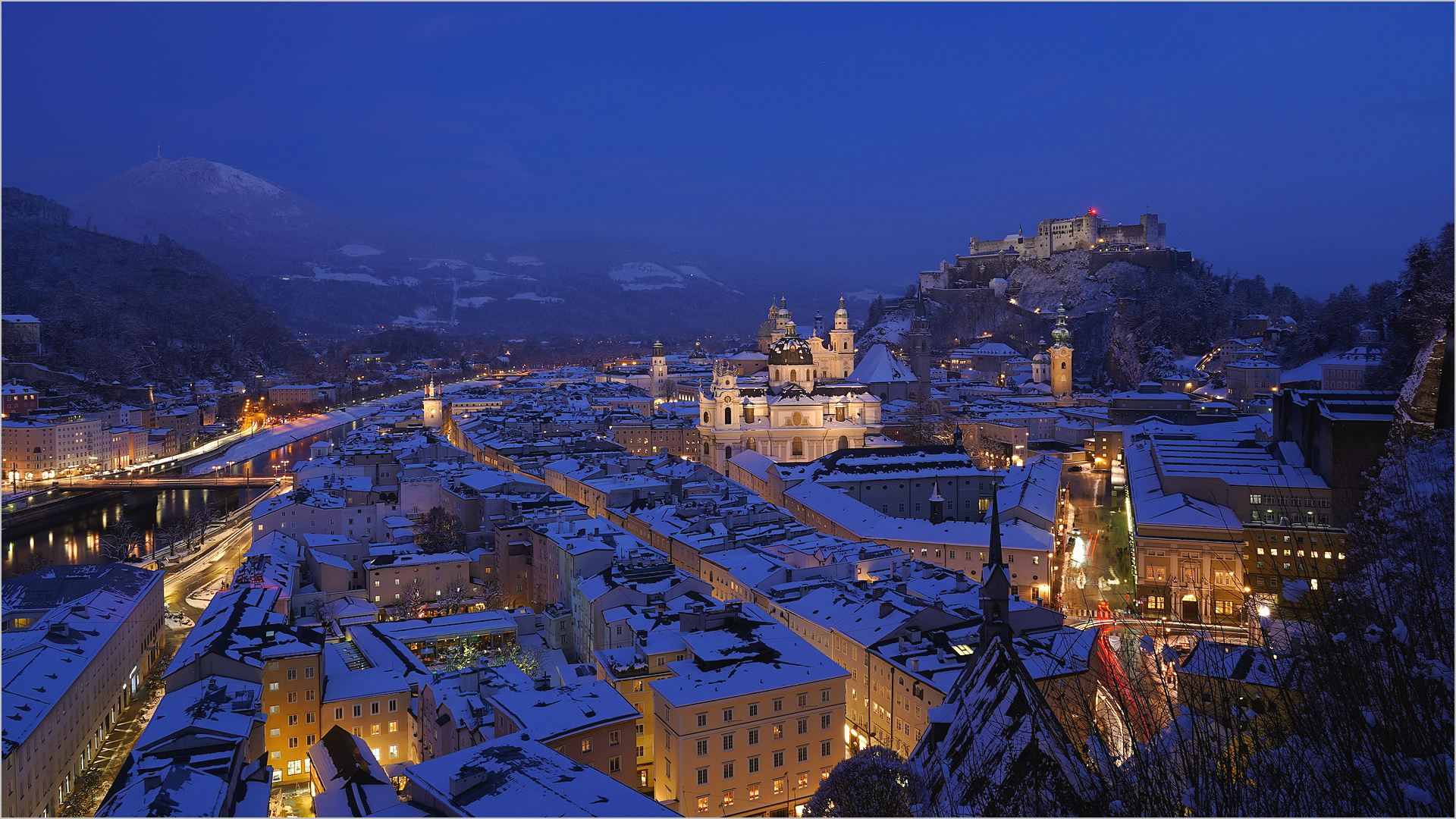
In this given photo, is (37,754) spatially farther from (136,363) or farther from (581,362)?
(581,362)

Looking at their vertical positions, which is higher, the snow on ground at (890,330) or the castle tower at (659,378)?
the snow on ground at (890,330)

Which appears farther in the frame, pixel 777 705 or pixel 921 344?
pixel 921 344

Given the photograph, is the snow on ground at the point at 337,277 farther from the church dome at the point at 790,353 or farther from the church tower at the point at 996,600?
the church tower at the point at 996,600

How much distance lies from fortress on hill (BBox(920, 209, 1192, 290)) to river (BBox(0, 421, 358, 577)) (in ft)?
165

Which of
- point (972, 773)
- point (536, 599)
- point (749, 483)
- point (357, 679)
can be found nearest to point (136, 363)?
point (749, 483)

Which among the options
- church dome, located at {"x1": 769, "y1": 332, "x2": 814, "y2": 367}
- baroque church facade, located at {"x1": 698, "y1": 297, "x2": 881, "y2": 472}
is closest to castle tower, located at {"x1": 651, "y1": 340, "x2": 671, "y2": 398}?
church dome, located at {"x1": 769, "y1": 332, "x2": 814, "y2": 367}

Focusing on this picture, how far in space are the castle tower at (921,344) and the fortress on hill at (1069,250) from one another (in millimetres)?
5788

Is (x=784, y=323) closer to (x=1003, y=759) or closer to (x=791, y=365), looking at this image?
(x=791, y=365)

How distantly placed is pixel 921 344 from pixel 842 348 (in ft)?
40.4

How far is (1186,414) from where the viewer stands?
41312mm

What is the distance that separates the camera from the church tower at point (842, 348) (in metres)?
50.5

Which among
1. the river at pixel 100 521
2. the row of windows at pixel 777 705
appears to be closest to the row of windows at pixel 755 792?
the row of windows at pixel 777 705

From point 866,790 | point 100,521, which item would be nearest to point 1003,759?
point 866,790

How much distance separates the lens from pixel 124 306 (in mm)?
86875
